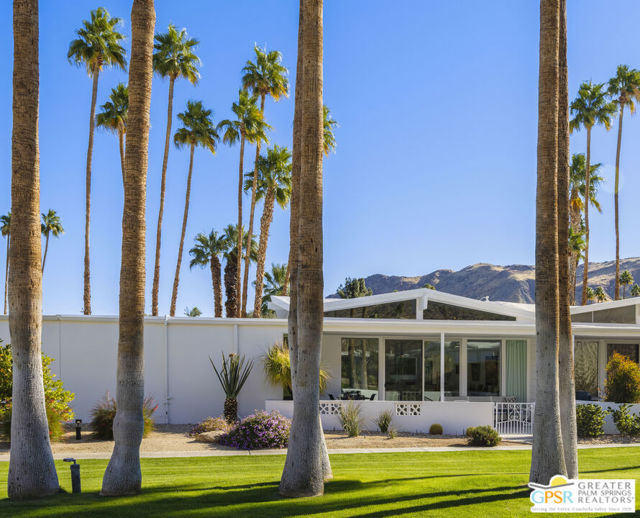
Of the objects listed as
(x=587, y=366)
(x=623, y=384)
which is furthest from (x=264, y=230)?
(x=623, y=384)

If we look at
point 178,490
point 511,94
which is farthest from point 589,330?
point 178,490

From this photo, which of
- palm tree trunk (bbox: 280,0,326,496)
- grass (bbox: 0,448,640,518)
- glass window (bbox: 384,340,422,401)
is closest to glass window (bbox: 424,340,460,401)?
glass window (bbox: 384,340,422,401)

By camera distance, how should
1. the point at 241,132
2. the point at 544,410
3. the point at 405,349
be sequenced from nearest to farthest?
the point at 544,410, the point at 405,349, the point at 241,132

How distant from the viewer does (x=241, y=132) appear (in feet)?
113

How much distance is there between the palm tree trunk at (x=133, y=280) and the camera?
9.59 m

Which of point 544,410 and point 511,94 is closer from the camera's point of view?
point 544,410

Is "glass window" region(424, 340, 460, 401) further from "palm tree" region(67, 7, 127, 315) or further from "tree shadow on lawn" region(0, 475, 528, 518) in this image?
"palm tree" region(67, 7, 127, 315)

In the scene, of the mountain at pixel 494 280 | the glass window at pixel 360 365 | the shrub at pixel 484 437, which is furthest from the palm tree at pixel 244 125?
the mountain at pixel 494 280

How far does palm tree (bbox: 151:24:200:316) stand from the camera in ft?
112

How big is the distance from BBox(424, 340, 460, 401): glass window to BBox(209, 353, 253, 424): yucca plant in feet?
20.1

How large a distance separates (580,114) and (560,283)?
3577 cm

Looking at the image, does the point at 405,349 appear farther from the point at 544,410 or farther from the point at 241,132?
the point at 241,132

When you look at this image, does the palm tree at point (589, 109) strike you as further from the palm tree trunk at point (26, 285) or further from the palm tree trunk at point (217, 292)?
the palm tree trunk at point (26, 285)

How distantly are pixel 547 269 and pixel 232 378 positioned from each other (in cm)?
1152
